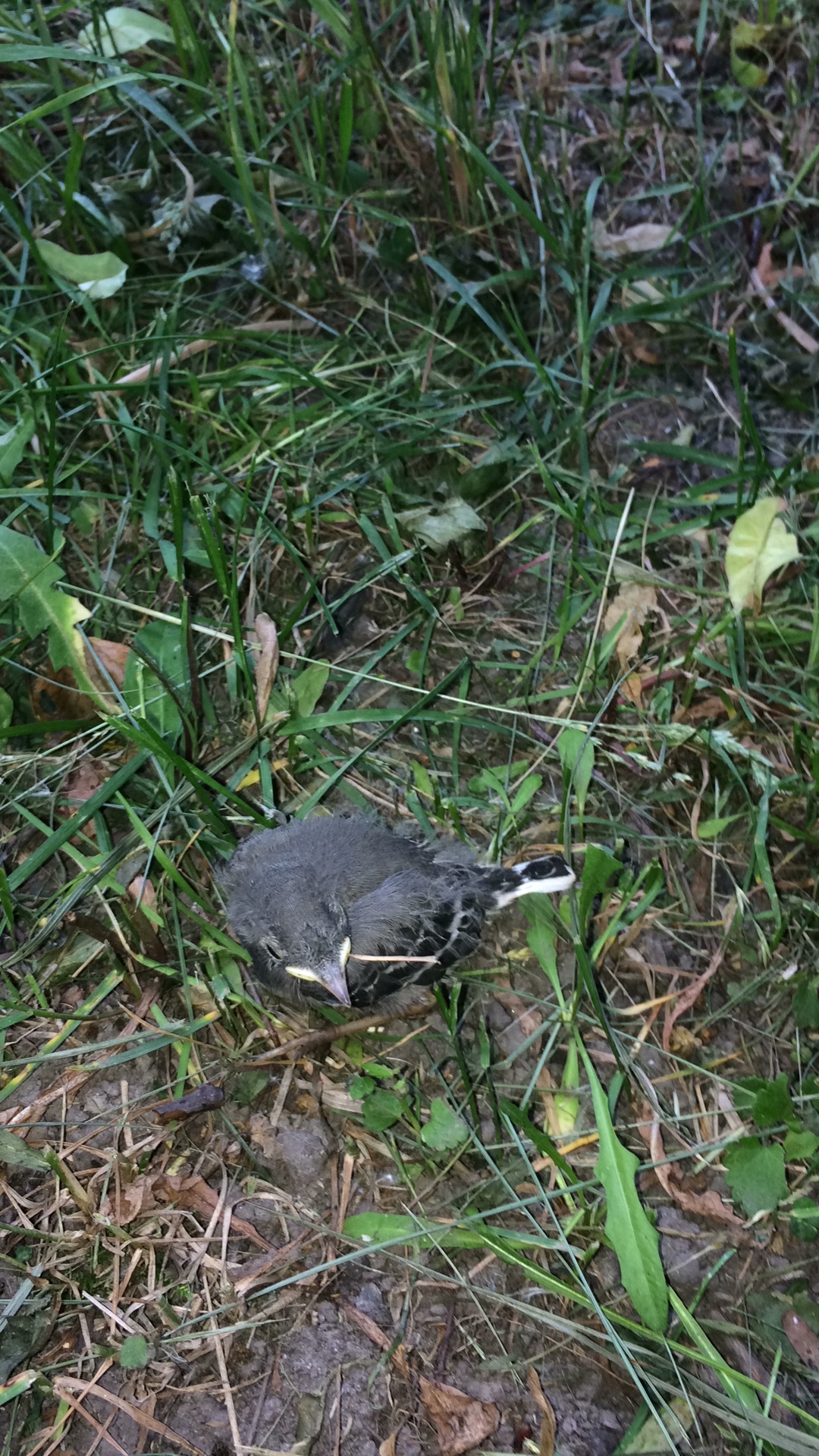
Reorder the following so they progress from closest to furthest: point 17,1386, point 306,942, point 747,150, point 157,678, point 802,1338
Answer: point 17,1386, point 802,1338, point 306,942, point 157,678, point 747,150

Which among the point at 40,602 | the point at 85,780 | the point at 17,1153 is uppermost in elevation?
the point at 40,602

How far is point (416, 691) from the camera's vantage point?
2.87 m

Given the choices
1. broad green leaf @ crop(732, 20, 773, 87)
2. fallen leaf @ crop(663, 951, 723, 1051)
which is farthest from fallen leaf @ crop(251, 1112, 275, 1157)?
broad green leaf @ crop(732, 20, 773, 87)

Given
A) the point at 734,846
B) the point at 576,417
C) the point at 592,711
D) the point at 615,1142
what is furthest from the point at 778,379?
the point at 615,1142

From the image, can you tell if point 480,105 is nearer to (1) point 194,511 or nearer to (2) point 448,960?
(1) point 194,511

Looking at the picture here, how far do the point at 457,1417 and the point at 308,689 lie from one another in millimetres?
1892

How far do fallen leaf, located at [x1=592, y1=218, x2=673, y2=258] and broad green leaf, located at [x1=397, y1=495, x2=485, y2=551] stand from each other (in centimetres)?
129

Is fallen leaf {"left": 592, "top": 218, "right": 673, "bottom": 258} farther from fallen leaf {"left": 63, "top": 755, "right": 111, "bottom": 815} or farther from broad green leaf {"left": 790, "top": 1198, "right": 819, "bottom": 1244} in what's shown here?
broad green leaf {"left": 790, "top": 1198, "right": 819, "bottom": 1244}

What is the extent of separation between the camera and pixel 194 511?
259 cm

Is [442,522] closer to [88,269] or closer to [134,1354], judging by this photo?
[88,269]

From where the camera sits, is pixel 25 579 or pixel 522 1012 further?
pixel 25 579

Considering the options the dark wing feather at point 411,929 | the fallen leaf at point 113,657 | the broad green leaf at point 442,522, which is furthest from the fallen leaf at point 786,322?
the fallen leaf at point 113,657

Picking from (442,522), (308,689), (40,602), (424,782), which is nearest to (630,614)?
(442,522)

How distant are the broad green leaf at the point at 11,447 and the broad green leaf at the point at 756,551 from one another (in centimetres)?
228
